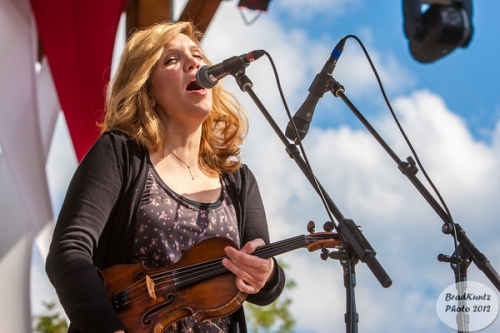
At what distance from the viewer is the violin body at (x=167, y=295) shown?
1923 millimetres

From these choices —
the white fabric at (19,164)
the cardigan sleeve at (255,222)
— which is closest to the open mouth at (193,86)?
the cardigan sleeve at (255,222)

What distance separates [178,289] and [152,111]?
639 mm

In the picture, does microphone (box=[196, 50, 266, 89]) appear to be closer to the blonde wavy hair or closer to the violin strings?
the blonde wavy hair

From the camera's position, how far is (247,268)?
1953 mm

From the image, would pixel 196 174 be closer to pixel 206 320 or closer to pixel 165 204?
pixel 165 204

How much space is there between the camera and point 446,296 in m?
2.01

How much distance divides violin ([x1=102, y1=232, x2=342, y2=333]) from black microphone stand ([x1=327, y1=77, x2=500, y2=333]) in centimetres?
45

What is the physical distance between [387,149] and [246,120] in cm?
68

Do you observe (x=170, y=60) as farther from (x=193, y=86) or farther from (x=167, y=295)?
(x=167, y=295)

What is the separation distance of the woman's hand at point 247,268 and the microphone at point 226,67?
0.50m

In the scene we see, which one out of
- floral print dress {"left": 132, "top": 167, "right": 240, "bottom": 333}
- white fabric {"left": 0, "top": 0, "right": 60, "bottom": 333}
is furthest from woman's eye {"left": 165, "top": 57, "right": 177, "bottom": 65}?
white fabric {"left": 0, "top": 0, "right": 60, "bottom": 333}

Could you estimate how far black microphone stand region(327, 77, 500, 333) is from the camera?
2.07 meters

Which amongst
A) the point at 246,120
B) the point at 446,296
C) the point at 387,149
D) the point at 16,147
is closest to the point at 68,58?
the point at 16,147

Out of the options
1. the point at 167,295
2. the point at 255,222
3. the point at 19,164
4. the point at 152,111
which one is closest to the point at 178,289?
the point at 167,295
